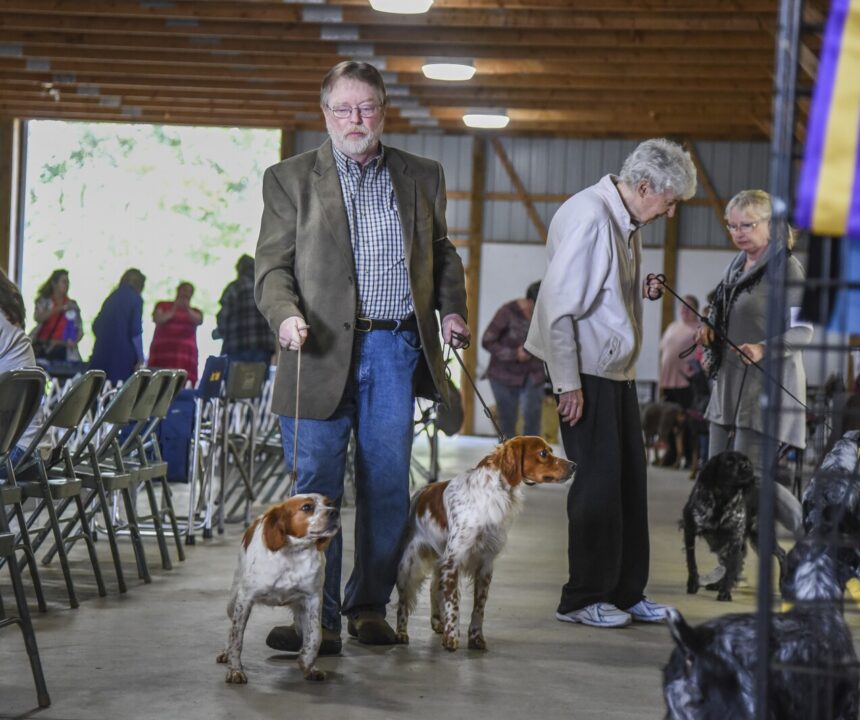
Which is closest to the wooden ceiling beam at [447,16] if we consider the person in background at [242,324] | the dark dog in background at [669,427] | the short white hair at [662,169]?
the person in background at [242,324]

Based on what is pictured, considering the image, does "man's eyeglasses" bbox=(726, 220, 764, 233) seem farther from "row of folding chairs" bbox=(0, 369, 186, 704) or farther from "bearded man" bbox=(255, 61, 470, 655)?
"row of folding chairs" bbox=(0, 369, 186, 704)

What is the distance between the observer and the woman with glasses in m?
4.78

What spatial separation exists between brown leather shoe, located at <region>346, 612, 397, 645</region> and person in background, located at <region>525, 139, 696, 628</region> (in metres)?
0.73

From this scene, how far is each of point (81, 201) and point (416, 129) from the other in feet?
15.3

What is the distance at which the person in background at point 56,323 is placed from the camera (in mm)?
9844

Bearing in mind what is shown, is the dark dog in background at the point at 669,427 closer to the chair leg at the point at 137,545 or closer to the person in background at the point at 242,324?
the person in background at the point at 242,324

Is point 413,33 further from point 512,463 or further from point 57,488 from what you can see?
point 512,463

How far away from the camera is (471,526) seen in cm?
395

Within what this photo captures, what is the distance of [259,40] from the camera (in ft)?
37.8

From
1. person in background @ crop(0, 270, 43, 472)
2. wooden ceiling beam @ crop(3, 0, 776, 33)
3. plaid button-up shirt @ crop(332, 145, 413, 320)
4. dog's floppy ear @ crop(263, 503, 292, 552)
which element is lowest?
dog's floppy ear @ crop(263, 503, 292, 552)

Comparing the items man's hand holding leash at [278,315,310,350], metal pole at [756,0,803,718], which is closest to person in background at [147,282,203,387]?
man's hand holding leash at [278,315,310,350]

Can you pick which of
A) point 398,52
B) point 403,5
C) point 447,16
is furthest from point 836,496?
point 398,52

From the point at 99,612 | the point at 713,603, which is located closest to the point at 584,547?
the point at 713,603

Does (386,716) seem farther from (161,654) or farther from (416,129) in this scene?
(416,129)
